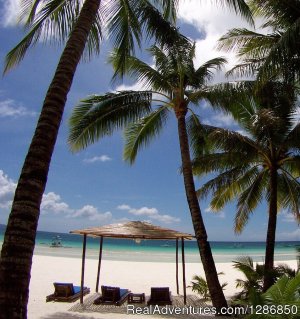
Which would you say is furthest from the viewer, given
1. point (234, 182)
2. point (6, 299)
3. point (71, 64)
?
point (234, 182)

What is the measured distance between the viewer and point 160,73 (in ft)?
40.0

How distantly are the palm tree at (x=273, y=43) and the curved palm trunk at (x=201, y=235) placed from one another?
9.77 ft

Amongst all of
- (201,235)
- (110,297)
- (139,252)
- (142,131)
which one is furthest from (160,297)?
(139,252)

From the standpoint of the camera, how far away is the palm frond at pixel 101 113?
11.3 meters

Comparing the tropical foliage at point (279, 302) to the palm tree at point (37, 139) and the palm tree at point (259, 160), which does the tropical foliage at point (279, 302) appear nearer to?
the palm tree at point (37, 139)

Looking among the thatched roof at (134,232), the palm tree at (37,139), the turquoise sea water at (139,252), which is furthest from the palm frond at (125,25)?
the turquoise sea water at (139,252)

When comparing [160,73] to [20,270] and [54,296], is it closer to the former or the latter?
[54,296]

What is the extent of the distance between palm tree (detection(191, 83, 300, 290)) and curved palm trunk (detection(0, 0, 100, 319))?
6750mm

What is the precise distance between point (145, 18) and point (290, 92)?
4.71 meters

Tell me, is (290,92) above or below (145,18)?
below

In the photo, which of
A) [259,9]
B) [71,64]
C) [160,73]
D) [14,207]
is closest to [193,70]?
[160,73]

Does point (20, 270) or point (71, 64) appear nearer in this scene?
point (20, 270)

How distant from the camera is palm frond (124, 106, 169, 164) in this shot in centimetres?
1272

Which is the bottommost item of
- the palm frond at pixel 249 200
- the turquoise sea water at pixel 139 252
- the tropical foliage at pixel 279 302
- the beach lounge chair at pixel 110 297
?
the beach lounge chair at pixel 110 297
